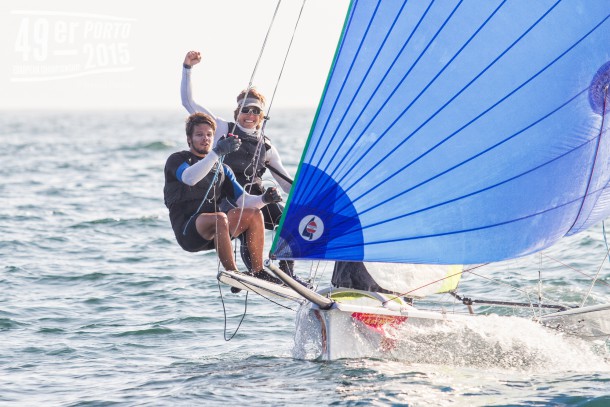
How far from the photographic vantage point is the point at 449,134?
6320 mm

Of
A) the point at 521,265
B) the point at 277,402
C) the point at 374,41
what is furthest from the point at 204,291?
the point at 374,41

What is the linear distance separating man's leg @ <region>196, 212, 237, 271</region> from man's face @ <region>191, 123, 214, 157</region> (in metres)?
0.50

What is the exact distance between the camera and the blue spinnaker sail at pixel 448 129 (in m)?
6.21

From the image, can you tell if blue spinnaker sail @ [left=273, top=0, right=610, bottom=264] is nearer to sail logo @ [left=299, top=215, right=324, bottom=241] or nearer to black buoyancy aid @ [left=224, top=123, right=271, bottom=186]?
sail logo @ [left=299, top=215, right=324, bottom=241]

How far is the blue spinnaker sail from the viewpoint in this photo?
621 centimetres

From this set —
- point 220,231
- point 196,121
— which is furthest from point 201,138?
point 220,231

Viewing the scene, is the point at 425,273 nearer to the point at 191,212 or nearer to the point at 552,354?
the point at 552,354

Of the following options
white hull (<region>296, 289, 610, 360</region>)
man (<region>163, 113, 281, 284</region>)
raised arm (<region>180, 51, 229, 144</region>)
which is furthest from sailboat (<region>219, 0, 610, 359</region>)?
raised arm (<region>180, 51, 229, 144</region>)

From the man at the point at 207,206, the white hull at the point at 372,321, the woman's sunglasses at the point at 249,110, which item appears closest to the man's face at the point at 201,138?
the man at the point at 207,206

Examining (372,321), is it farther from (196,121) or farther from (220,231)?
(196,121)

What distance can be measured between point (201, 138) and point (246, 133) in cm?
43

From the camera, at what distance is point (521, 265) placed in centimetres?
1130

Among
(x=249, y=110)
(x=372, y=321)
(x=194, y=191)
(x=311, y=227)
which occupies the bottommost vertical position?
(x=372, y=321)

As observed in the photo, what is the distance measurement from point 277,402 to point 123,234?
861 cm
